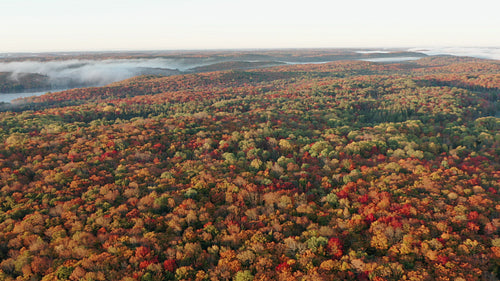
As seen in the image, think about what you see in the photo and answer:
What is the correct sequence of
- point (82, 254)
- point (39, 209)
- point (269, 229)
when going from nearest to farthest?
point (82, 254) → point (269, 229) → point (39, 209)

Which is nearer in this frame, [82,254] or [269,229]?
[82,254]

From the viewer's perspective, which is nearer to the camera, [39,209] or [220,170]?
[39,209]

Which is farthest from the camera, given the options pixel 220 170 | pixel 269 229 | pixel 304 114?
pixel 304 114

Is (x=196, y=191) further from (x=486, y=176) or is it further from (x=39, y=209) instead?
(x=486, y=176)

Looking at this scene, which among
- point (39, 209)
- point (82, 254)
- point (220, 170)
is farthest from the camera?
point (220, 170)

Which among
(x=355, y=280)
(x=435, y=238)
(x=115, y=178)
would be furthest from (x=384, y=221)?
(x=115, y=178)

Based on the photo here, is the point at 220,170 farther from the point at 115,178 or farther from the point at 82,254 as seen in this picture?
the point at 82,254

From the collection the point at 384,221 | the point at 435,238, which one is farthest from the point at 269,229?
the point at 435,238

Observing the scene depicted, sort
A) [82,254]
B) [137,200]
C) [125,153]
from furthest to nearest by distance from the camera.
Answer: [125,153] < [137,200] < [82,254]
